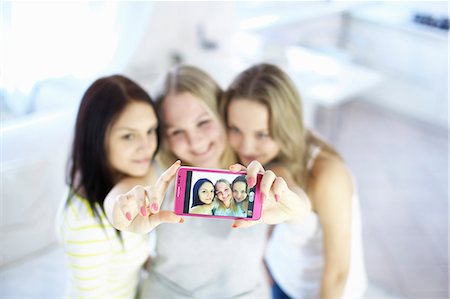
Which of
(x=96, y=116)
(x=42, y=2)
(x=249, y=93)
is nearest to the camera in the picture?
(x=96, y=116)

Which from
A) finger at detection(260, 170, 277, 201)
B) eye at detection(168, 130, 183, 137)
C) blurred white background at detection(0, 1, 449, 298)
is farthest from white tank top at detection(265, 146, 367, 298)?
finger at detection(260, 170, 277, 201)

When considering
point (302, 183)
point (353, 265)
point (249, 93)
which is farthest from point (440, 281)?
point (249, 93)

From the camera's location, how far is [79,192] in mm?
924

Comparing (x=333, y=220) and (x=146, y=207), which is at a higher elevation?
(x=146, y=207)

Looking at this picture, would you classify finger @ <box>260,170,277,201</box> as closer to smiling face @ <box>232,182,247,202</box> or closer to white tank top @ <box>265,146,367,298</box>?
smiling face @ <box>232,182,247,202</box>

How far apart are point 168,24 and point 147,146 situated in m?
1.04

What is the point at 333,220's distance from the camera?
1.02 metres

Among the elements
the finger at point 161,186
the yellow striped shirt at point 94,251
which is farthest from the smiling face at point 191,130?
the finger at point 161,186

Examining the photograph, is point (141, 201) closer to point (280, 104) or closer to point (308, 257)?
point (280, 104)

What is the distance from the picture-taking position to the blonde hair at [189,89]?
98 centimetres

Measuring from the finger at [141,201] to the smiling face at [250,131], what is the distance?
1.04 ft

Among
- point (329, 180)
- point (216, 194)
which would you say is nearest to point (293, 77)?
point (329, 180)

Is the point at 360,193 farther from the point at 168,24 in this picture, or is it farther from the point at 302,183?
the point at 302,183

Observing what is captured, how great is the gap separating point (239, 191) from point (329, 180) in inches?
15.9
